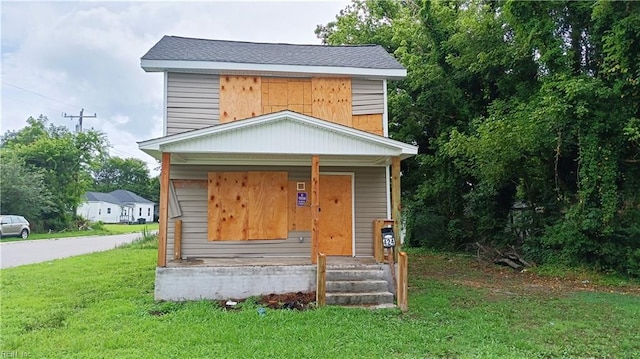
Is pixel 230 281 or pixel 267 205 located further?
pixel 267 205

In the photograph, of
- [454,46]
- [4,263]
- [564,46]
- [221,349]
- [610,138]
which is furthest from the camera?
[454,46]

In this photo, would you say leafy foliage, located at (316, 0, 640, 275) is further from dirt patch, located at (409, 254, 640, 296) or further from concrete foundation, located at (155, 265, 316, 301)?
concrete foundation, located at (155, 265, 316, 301)

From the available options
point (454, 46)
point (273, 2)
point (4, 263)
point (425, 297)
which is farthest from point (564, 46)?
point (4, 263)

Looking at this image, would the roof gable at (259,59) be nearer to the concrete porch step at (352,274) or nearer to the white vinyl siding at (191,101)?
the white vinyl siding at (191,101)

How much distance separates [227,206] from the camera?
823 cm

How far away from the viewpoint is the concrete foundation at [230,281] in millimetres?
6539

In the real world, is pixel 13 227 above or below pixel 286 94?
below

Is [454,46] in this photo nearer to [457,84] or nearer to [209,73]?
[457,84]

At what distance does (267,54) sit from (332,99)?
1869 millimetres

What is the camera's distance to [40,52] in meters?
15.4

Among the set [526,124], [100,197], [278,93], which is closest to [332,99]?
[278,93]

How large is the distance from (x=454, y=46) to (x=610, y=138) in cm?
518

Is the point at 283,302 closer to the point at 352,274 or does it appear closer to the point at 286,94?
the point at 352,274

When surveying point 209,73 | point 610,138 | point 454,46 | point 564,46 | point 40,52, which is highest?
point 40,52
